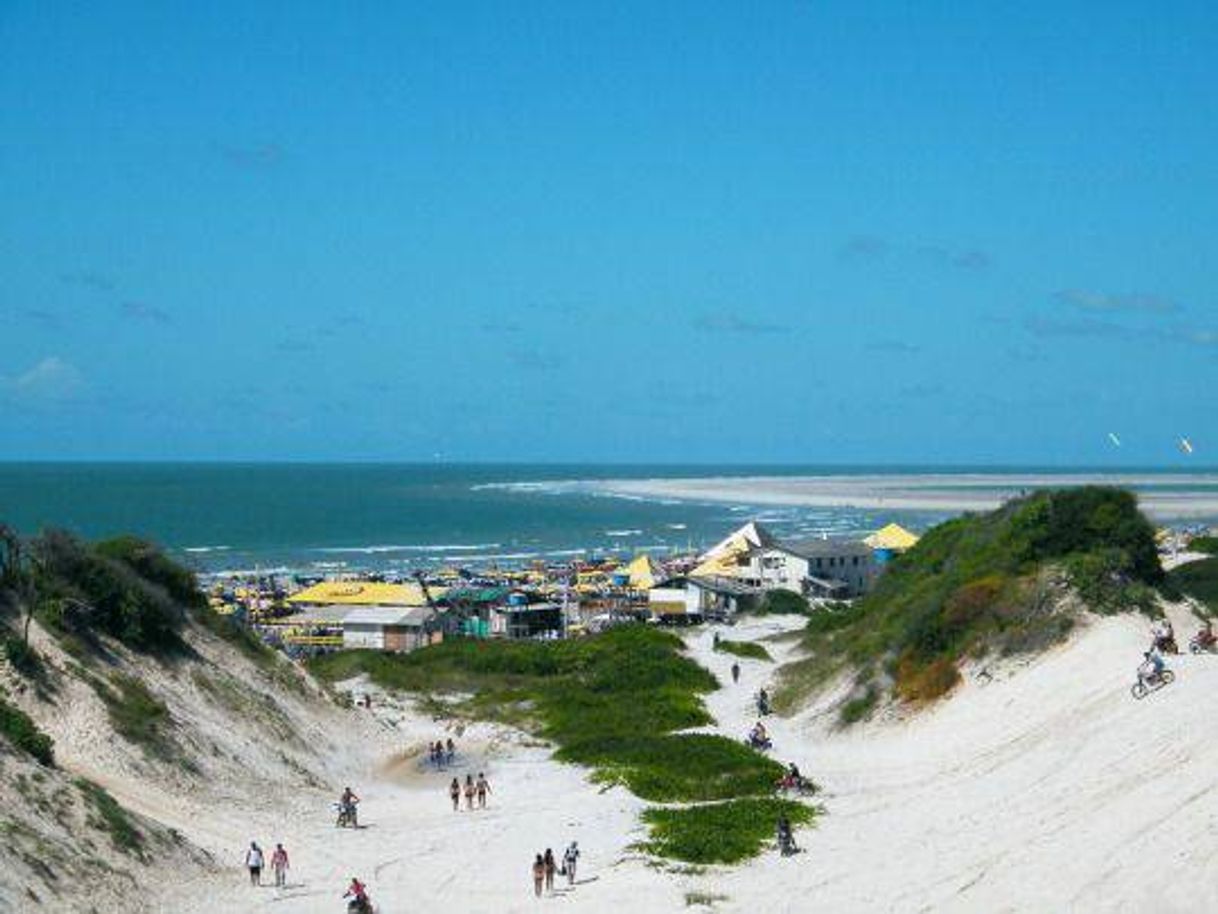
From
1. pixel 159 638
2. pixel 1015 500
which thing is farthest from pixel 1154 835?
pixel 1015 500

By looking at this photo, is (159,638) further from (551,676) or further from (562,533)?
(562,533)

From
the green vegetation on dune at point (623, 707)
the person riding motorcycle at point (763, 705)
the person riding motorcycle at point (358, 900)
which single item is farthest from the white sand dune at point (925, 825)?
the person riding motorcycle at point (763, 705)

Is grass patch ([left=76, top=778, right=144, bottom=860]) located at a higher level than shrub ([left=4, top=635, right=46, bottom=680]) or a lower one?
lower

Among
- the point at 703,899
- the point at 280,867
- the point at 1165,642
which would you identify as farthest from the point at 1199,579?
the point at 280,867

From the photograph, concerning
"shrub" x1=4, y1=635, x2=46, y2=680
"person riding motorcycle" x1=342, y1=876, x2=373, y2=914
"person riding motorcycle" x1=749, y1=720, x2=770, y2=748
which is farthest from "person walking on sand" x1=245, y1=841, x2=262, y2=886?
"person riding motorcycle" x1=749, y1=720, x2=770, y2=748

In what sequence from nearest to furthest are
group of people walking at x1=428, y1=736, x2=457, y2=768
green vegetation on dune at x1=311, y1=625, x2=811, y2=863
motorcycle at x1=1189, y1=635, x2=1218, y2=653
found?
green vegetation on dune at x1=311, y1=625, x2=811, y2=863 < motorcycle at x1=1189, y1=635, x2=1218, y2=653 < group of people walking at x1=428, y1=736, x2=457, y2=768

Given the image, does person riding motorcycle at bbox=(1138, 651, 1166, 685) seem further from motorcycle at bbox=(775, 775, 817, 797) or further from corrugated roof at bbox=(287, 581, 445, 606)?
corrugated roof at bbox=(287, 581, 445, 606)
